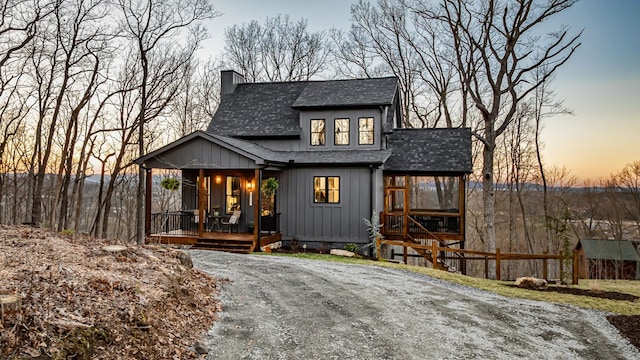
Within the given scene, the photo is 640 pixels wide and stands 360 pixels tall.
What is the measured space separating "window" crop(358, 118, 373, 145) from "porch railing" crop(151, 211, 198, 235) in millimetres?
7964

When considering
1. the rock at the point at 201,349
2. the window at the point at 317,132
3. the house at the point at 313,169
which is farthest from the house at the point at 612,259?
the rock at the point at 201,349

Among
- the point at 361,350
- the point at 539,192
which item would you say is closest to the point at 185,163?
the point at 361,350

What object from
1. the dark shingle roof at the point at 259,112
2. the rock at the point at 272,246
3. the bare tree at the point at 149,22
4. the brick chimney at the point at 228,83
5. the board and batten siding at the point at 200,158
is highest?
Result: the bare tree at the point at 149,22

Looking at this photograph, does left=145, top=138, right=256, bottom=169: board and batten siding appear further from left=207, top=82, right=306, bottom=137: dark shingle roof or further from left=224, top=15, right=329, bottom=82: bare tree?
left=224, top=15, right=329, bottom=82: bare tree

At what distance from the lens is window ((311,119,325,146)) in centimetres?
1828

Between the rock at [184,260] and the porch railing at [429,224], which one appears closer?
the rock at [184,260]

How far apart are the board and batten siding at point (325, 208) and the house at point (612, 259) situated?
11779mm

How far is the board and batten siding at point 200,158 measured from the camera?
15.4 m

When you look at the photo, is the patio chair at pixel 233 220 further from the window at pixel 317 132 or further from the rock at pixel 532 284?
the rock at pixel 532 284

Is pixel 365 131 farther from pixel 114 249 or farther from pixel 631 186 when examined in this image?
pixel 631 186

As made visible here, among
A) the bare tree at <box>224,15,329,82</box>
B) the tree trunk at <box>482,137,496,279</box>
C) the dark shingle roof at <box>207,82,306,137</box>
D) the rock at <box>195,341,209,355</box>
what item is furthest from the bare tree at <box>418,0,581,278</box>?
the rock at <box>195,341,209,355</box>

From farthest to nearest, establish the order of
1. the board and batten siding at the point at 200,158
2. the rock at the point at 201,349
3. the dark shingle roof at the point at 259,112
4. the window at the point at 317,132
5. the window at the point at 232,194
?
the dark shingle roof at the point at 259,112
the window at the point at 317,132
the window at the point at 232,194
the board and batten siding at the point at 200,158
the rock at the point at 201,349

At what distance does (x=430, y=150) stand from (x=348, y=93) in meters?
4.46

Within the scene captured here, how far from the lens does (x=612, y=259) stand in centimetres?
1989
